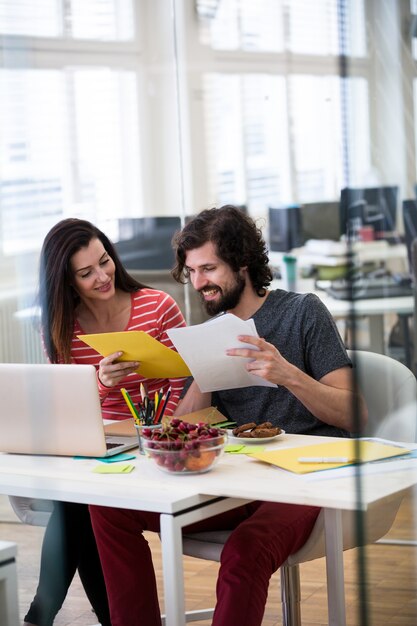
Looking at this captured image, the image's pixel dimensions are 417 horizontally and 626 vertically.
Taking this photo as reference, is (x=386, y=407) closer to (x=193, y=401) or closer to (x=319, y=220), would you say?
(x=193, y=401)

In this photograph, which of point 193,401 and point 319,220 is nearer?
point 193,401

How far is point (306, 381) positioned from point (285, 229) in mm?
2795

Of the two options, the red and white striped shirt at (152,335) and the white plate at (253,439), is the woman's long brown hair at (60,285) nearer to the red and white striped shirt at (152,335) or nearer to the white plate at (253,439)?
the red and white striped shirt at (152,335)

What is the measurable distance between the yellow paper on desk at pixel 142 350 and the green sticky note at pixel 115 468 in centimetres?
25

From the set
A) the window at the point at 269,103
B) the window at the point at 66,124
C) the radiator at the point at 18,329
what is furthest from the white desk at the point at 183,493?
the window at the point at 269,103

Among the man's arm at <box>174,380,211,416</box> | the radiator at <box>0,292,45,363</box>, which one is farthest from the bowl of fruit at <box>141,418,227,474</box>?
the radiator at <box>0,292,45,363</box>

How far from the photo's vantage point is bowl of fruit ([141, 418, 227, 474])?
177 cm

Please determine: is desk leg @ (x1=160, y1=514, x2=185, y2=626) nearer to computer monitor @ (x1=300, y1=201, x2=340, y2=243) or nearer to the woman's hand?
the woman's hand

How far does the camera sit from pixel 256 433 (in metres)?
1.98

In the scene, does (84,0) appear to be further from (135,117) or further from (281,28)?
(281,28)

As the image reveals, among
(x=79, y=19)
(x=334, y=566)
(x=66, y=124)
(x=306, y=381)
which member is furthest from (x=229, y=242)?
(x=79, y=19)

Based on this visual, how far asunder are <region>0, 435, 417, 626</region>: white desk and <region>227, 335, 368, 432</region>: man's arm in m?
0.18

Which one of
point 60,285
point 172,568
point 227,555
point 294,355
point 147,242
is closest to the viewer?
point 172,568

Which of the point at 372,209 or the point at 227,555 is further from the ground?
the point at 372,209
